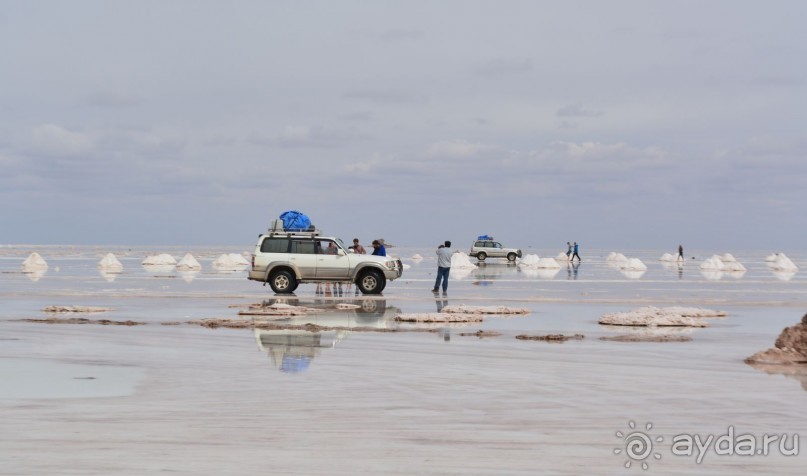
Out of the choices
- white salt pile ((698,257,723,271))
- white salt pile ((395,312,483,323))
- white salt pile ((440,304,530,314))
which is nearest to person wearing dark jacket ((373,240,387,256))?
white salt pile ((440,304,530,314))

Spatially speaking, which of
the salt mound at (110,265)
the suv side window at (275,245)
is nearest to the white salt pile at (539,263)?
the salt mound at (110,265)

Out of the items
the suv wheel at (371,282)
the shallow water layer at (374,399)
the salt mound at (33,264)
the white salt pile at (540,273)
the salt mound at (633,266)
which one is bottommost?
the shallow water layer at (374,399)

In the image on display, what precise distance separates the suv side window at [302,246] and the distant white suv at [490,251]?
169ft

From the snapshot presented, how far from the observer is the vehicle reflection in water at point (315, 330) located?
1380cm

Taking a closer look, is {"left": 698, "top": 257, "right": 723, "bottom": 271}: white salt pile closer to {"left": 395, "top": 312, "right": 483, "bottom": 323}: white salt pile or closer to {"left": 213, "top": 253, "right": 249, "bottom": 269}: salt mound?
{"left": 213, "top": 253, "right": 249, "bottom": 269}: salt mound

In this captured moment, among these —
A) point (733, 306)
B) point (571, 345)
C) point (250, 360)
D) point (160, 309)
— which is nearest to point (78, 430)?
point (250, 360)

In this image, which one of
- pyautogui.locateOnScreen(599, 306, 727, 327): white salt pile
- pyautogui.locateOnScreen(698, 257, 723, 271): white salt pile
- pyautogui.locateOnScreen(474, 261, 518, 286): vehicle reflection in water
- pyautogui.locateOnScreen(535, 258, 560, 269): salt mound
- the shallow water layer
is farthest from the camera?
pyautogui.locateOnScreen(535, 258, 560, 269): salt mound

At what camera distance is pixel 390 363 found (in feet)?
43.7

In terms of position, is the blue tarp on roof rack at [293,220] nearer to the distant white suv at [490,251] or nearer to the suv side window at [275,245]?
the suv side window at [275,245]

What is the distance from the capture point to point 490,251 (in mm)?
82812

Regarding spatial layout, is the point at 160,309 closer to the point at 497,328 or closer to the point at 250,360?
the point at 497,328

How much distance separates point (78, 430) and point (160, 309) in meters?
15.6

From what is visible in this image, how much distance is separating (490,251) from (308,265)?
174 feet

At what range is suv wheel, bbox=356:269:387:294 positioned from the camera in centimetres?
3073
